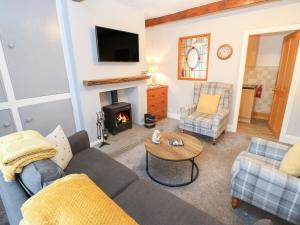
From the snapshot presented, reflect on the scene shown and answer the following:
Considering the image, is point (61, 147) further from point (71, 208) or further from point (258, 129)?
point (258, 129)

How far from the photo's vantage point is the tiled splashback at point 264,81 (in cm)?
415

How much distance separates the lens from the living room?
1.12 meters

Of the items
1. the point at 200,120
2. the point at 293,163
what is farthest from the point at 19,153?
the point at 200,120

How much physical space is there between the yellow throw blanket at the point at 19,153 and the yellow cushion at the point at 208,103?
2.85 metres

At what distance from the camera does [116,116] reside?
337cm

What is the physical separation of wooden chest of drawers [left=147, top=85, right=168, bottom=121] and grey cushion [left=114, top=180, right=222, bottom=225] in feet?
9.27

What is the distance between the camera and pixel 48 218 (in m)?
0.68

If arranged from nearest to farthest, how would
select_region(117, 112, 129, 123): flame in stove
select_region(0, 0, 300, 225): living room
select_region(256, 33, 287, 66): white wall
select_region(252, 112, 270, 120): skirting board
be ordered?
select_region(0, 0, 300, 225): living room < select_region(117, 112, 129, 123): flame in stove < select_region(256, 33, 287, 66): white wall < select_region(252, 112, 270, 120): skirting board

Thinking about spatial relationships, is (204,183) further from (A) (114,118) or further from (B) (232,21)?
(B) (232,21)

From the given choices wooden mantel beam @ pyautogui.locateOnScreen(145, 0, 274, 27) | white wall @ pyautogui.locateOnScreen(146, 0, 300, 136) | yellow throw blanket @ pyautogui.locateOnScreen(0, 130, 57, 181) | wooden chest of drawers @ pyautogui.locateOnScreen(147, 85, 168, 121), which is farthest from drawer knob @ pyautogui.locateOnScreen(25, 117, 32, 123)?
wooden mantel beam @ pyautogui.locateOnScreen(145, 0, 274, 27)

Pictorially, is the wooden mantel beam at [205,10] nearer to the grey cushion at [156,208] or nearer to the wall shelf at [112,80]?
the wall shelf at [112,80]

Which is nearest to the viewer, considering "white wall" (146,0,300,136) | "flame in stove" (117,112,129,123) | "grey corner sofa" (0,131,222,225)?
"grey corner sofa" (0,131,222,225)

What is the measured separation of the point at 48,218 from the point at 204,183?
181 cm

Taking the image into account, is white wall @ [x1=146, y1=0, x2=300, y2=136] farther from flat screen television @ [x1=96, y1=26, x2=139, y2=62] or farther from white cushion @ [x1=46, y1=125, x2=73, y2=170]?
white cushion @ [x1=46, y1=125, x2=73, y2=170]
